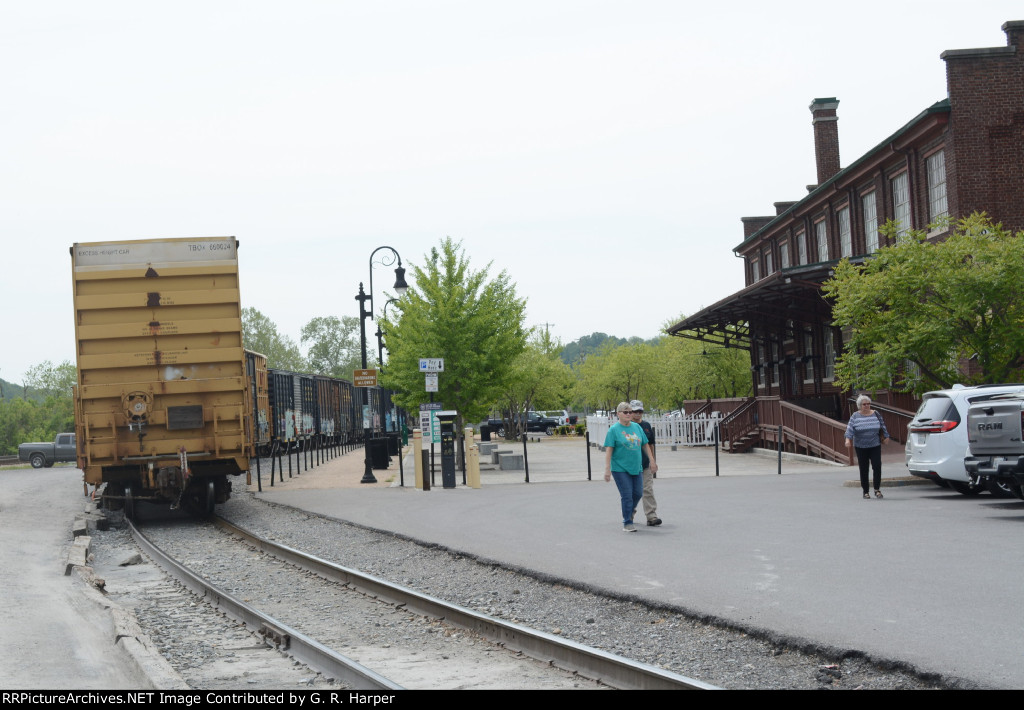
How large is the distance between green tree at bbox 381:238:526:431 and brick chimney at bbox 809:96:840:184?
58.1 feet

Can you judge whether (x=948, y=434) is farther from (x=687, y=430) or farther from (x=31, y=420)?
(x=31, y=420)

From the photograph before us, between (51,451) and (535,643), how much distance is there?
49.5 m

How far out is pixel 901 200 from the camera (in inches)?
1271

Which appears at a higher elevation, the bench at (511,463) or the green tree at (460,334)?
the green tree at (460,334)

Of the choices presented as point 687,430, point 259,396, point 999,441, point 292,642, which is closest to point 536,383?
point 687,430

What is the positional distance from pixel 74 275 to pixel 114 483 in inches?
143

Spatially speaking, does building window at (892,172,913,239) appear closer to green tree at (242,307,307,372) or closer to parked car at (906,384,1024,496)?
parked car at (906,384,1024,496)

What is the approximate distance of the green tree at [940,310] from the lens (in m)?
19.8

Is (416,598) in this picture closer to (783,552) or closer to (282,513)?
(783,552)

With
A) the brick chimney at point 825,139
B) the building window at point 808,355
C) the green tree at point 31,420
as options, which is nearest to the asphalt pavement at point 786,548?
the building window at point 808,355

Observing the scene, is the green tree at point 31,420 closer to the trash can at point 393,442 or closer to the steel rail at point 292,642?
the trash can at point 393,442

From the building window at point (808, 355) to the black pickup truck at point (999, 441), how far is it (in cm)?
2356

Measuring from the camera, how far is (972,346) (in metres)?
20.4

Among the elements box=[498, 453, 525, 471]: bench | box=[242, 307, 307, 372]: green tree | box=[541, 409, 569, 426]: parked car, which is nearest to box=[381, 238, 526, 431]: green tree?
box=[498, 453, 525, 471]: bench
